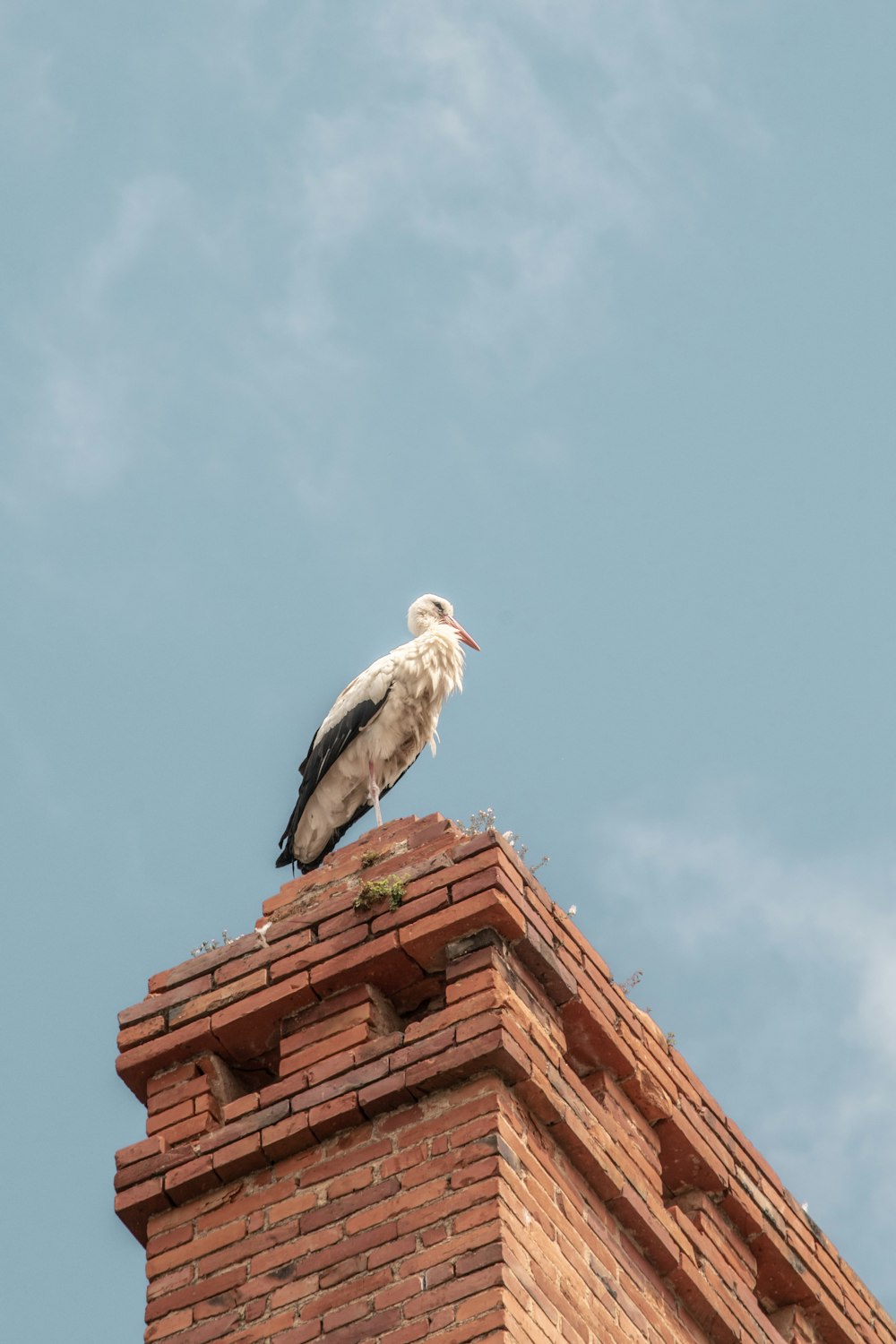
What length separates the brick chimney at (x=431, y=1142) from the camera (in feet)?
25.0

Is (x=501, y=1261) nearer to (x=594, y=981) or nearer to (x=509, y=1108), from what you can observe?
(x=509, y=1108)

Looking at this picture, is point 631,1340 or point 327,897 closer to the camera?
point 631,1340

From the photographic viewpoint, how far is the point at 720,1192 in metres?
9.18

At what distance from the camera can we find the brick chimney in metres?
7.61

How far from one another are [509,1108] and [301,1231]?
2.60 feet

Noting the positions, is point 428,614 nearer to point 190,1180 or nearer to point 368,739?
point 368,739

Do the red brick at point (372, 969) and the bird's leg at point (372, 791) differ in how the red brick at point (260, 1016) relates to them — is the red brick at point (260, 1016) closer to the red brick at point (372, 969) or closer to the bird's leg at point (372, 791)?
the red brick at point (372, 969)

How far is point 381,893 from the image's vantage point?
867 centimetres

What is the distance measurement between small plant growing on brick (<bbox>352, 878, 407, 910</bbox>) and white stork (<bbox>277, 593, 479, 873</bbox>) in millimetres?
3754

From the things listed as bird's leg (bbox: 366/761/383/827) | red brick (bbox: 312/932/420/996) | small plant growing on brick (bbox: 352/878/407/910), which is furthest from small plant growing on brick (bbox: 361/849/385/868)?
bird's leg (bbox: 366/761/383/827)

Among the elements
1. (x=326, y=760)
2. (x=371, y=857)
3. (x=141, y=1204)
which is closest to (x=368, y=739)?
(x=326, y=760)

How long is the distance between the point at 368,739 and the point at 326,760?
270 millimetres

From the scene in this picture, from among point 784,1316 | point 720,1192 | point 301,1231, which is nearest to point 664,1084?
point 720,1192

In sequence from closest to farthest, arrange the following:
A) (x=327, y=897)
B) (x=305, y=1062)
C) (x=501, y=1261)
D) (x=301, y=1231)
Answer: (x=501, y=1261) → (x=301, y=1231) → (x=305, y=1062) → (x=327, y=897)
